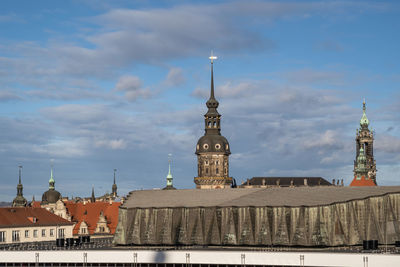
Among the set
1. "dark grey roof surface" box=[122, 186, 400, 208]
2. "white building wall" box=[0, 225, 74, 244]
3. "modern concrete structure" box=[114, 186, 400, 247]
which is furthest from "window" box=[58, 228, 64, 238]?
"modern concrete structure" box=[114, 186, 400, 247]

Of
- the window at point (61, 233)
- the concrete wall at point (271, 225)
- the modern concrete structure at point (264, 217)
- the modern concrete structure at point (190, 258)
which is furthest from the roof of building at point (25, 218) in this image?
the modern concrete structure at point (190, 258)

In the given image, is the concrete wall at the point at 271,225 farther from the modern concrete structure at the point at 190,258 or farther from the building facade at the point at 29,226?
the building facade at the point at 29,226

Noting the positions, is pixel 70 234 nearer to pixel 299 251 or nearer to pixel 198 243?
pixel 198 243

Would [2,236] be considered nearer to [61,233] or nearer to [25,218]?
[25,218]

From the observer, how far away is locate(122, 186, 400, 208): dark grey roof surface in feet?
477

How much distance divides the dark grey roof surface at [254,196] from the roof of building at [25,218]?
28.0 m

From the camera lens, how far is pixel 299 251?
445 feet

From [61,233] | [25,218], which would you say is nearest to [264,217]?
[25,218]

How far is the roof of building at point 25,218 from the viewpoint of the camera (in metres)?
174

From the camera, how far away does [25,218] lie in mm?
180875

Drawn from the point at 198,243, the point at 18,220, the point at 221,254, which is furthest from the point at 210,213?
the point at 18,220

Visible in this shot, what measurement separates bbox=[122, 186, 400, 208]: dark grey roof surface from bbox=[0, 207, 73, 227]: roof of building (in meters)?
28.0

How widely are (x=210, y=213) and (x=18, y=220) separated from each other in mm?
51079

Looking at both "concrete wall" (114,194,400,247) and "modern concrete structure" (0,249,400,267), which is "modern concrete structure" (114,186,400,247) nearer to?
"concrete wall" (114,194,400,247)
